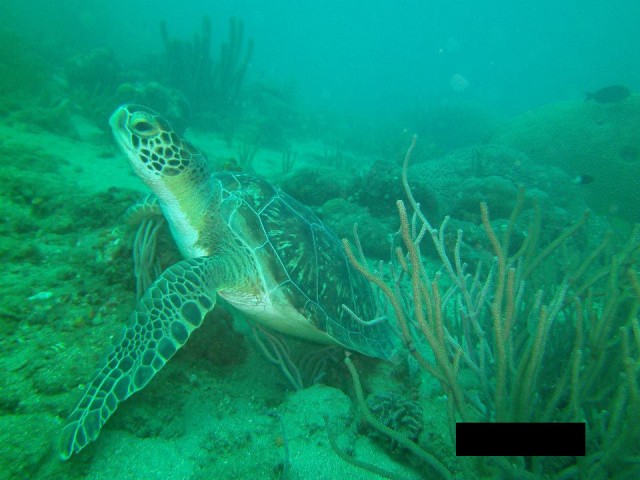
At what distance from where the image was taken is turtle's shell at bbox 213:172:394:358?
9.33 ft

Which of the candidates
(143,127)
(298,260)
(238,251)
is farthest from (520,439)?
(143,127)

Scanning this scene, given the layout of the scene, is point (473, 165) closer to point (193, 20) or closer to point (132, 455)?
point (132, 455)

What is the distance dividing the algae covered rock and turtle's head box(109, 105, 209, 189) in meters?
11.4

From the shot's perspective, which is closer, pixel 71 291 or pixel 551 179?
pixel 71 291

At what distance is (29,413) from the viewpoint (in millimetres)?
1812

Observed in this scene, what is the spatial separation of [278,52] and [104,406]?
68.2 meters

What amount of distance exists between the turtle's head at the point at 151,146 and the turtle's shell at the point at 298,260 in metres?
0.49

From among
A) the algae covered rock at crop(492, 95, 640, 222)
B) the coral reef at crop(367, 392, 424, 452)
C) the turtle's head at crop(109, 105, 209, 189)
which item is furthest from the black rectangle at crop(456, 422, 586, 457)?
the algae covered rock at crop(492, 95, 640, 222)

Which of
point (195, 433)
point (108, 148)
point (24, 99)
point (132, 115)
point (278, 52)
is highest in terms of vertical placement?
point (278, 52)

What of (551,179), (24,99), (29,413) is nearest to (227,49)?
(24,99)

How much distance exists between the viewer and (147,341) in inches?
82.0

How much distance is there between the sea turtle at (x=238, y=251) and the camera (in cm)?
262

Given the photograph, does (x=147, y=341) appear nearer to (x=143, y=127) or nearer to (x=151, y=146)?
(x=151, y=146)

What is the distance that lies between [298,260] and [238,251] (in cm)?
54
